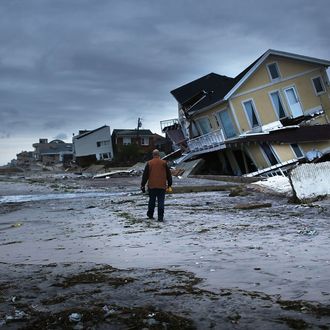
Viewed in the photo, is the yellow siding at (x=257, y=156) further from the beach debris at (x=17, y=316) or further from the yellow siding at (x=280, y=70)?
the beach debris at (x=17, y=316)

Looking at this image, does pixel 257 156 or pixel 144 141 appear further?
pixel 144 141

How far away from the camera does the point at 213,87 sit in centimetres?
4331

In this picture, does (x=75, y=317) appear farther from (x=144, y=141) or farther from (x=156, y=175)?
(x=144, y=141)

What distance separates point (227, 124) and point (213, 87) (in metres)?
6.52

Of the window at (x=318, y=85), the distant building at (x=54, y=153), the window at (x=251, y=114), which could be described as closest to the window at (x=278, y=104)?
the window at (x=251, y=114)

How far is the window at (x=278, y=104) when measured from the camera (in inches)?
1468

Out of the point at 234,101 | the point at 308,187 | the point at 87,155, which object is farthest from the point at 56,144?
the point at 308,187

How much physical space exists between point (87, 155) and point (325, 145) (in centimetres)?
6804

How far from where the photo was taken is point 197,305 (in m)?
4.35

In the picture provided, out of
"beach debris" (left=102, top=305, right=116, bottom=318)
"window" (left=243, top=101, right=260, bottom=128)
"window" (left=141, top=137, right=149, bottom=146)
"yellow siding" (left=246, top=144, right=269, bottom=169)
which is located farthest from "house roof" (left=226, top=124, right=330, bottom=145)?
"window" (left=141, top=137, right=149, bottom=146)

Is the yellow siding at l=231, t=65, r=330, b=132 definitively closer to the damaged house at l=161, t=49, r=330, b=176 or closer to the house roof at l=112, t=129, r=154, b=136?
the damaged house at l=161, t=49, r=330, b=176

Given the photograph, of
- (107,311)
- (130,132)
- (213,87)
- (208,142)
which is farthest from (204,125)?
(130,132)

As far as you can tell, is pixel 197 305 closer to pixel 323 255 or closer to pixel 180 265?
pixel 180 265

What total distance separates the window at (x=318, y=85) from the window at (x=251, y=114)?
6018 mm
